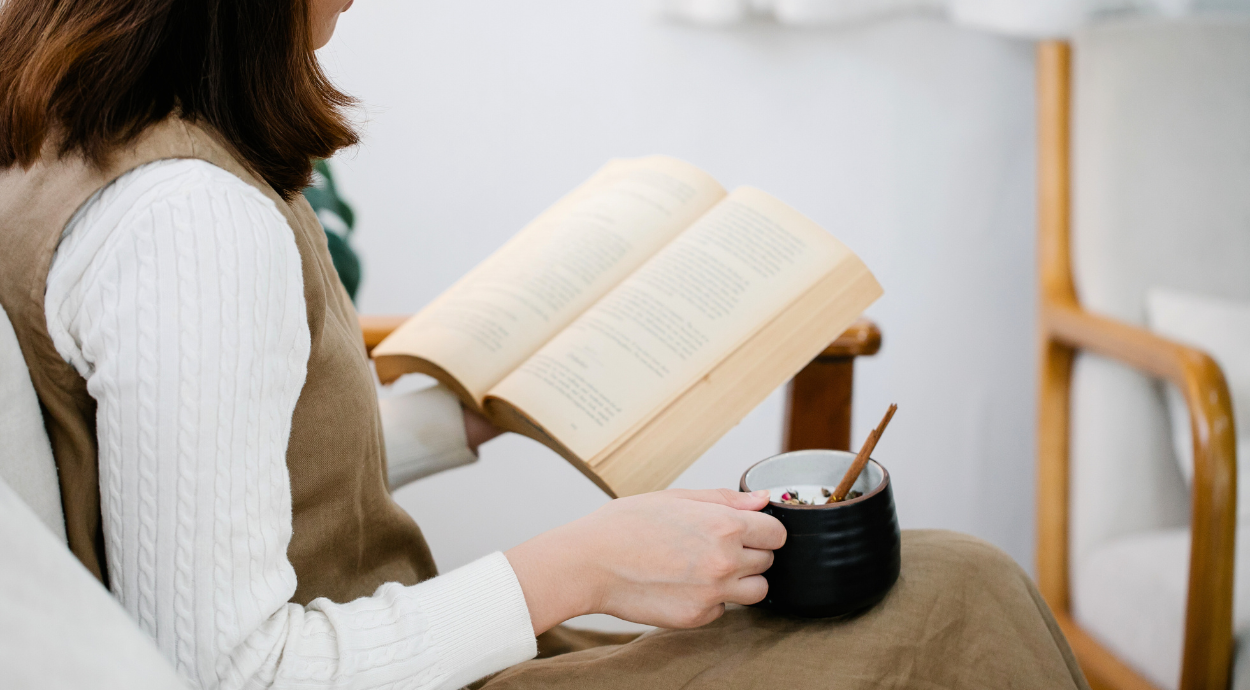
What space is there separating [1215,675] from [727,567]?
2.32ft

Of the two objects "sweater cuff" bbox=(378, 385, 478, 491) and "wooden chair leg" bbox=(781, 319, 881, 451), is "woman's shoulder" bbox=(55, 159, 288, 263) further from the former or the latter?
"wooden chair leg" bbox=(781, 319, 881, 451)

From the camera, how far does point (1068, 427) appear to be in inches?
49.0

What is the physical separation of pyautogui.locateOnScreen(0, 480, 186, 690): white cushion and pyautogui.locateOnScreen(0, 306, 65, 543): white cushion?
0.09 meters

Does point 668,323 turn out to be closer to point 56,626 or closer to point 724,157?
point 56,626

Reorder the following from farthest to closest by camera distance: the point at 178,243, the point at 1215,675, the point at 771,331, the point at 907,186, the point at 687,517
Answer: the point at 907,186 → the point at 1215,675 → the point at 771,331 → the point at 687,517 → the point at 178,243

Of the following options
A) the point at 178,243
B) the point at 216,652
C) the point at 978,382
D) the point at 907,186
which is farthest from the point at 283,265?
the point at 978,382

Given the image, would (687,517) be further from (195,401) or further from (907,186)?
(907,186)

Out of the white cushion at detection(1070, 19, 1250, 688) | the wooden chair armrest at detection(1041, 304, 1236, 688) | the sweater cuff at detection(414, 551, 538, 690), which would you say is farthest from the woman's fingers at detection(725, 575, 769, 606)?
the white cushion at detection(1070, 19, 1250, 688)

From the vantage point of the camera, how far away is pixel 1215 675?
0.91 m

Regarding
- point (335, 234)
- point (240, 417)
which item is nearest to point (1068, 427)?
point (335, 234)

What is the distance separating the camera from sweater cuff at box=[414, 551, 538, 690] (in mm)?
470

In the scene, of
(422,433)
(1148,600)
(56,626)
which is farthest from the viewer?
(1148,600)

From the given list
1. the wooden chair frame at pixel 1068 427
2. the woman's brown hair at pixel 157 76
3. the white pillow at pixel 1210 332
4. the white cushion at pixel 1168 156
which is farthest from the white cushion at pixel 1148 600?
the woman's brown hair at pixel 157 76

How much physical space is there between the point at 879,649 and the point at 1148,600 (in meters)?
0.70
